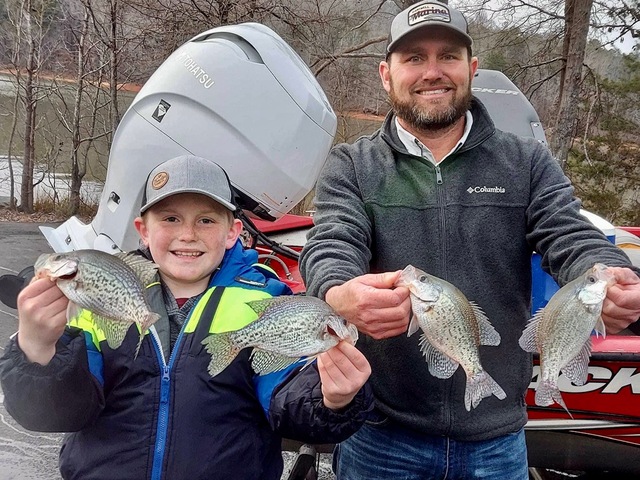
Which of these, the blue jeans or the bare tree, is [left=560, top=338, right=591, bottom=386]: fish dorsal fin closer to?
the blue jeans

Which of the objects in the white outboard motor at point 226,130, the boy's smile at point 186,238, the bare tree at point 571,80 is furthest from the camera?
the bare tree at point 571,80

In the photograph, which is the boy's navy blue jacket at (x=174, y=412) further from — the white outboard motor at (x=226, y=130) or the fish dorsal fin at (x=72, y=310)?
the white outboard motor at (x=226, y=130)

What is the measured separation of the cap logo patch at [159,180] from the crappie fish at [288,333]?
0.68 m

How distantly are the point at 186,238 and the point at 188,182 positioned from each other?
8.1 inches

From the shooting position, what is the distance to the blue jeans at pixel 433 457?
86.8 inches

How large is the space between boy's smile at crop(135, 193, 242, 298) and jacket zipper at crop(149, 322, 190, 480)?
8.2 inches

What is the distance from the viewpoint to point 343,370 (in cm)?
173

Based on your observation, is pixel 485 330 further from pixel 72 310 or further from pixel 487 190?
pixel 72 310

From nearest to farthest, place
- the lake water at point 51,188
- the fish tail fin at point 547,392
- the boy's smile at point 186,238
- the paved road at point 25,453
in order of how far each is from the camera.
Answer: the fish tail fin at point 547,392
the boy's smile at point 186,238
the paved road at point 25,453
the lake water at point 51,188

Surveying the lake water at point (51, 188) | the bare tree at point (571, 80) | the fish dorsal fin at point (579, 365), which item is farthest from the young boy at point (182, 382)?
the lake water at point (51, 188)

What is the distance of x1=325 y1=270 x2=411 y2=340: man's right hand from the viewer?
162 centimetres

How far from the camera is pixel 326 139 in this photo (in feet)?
13.4

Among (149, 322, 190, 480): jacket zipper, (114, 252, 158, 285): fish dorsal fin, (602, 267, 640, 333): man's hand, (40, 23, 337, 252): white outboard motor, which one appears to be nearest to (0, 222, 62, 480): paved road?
(40, 23, 337, 252): white outboard motor

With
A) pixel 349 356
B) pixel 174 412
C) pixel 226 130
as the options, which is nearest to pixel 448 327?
pixel 349 356
